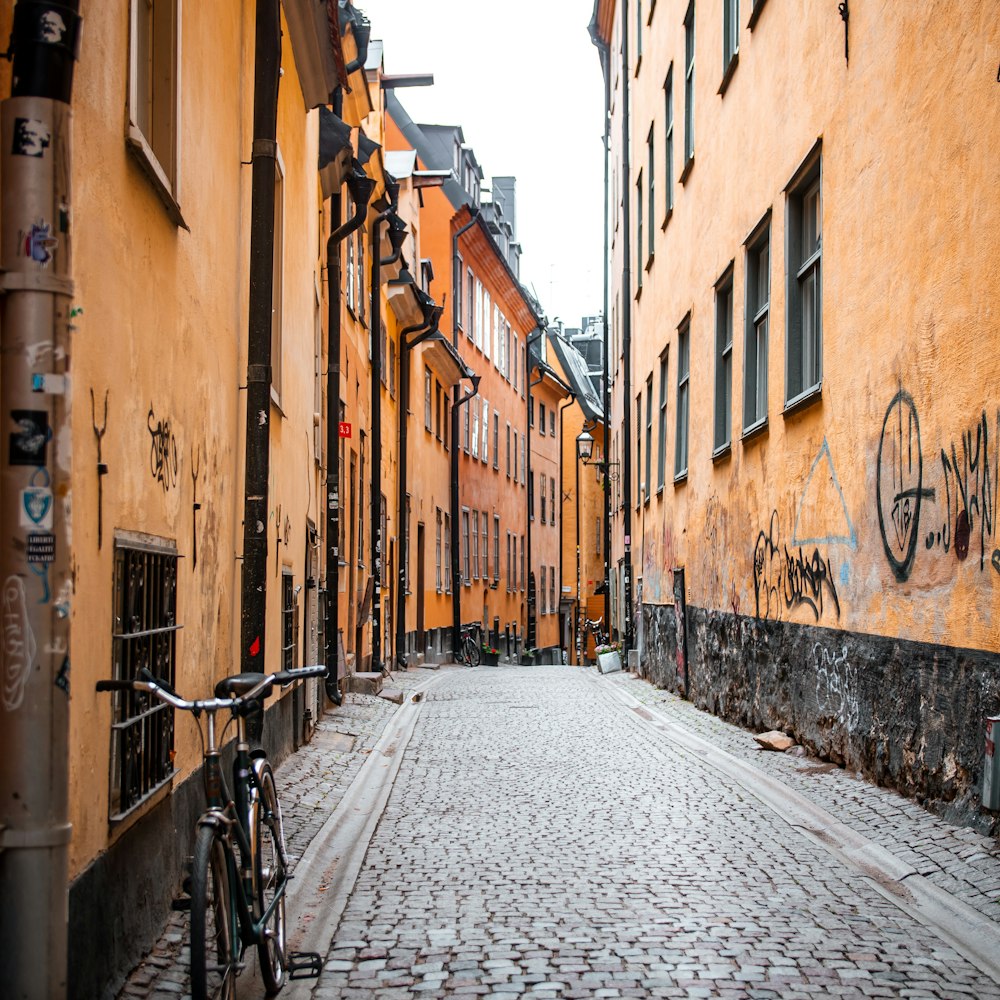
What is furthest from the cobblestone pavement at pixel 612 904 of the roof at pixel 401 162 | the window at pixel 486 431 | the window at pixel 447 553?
the window at pixel 486 431

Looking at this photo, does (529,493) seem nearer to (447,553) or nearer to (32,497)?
(447,553)

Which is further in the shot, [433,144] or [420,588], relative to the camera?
[433,144]

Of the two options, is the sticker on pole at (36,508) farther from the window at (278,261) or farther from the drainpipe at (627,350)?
the drainpipe at (627,350)

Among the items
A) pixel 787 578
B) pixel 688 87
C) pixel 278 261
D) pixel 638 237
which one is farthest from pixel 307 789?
pixel 638 237

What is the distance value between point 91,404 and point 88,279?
418 mm

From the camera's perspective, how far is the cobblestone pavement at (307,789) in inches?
202

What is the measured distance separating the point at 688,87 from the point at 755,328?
627 cm

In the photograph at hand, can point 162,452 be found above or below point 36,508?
above

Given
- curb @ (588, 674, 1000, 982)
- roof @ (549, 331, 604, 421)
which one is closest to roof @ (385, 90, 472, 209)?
roof @ (549, 331, 604, 421)

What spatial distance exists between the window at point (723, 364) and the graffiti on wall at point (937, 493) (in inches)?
266

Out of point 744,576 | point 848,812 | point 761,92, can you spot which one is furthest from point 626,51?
point 848,812

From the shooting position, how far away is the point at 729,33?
15922 mm

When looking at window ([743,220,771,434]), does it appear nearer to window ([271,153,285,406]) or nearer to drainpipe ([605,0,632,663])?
window ([271,153,285,406])

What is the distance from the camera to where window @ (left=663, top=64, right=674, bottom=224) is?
21062mm
